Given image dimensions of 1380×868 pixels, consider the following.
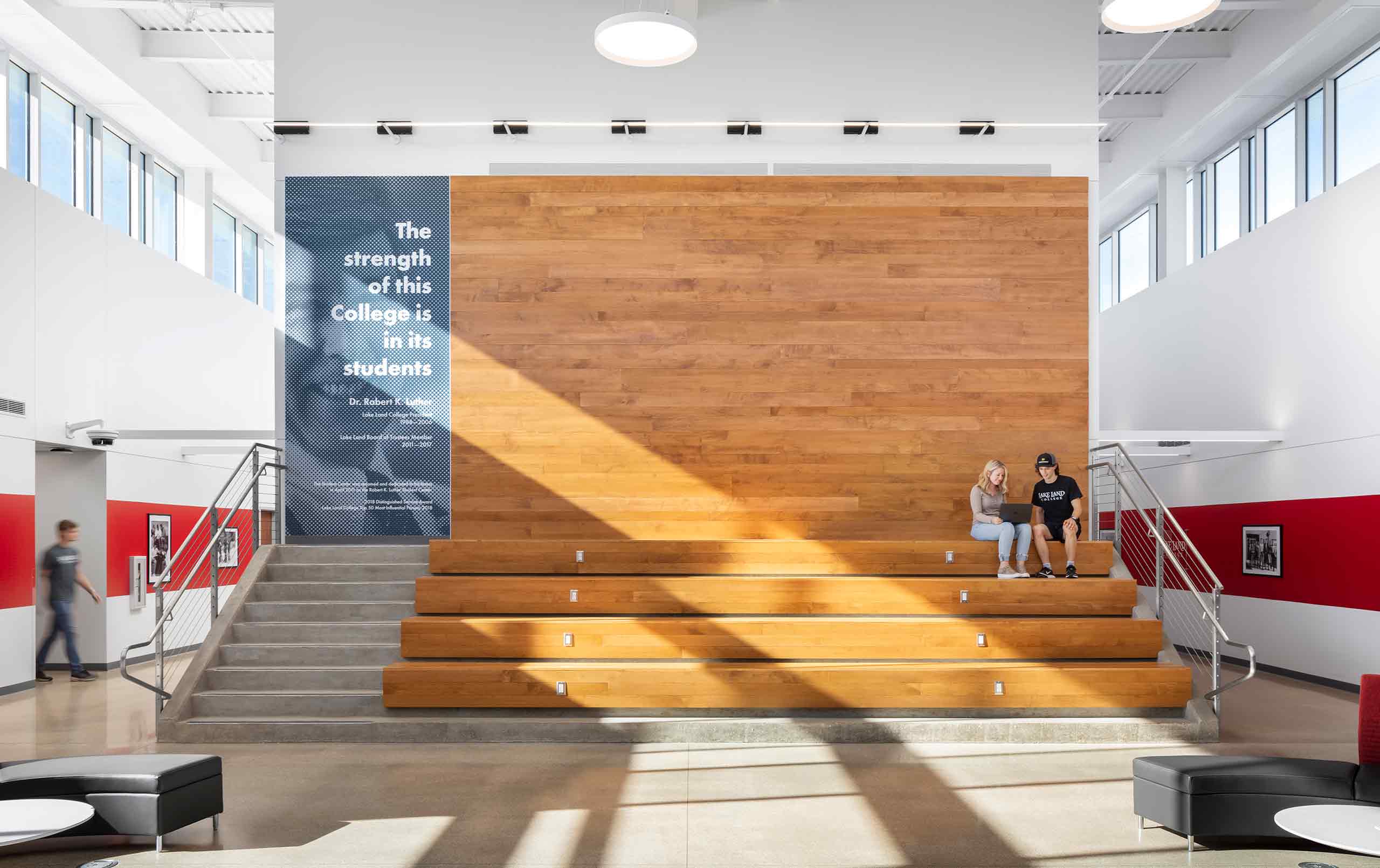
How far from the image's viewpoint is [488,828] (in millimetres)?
5539

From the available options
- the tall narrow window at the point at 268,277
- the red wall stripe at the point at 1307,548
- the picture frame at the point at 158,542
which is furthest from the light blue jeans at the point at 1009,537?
the tall narrow window at the point at 268,277

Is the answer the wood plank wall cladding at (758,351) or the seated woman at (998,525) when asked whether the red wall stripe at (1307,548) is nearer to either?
the wood plank wall cladding at (758,351)

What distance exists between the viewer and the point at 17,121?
11617 millimetres

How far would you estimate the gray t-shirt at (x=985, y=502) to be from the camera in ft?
31.1

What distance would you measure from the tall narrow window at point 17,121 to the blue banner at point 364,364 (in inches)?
139

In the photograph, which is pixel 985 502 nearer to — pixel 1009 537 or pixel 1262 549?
pixel 1009 537

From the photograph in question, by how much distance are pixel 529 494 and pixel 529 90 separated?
3.88 m

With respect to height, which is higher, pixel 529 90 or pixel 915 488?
pixel 529 90

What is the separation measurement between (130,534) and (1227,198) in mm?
14303

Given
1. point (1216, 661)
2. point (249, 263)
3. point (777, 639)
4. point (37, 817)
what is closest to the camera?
point (37, 817)

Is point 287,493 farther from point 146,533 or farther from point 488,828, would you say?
point 488,828

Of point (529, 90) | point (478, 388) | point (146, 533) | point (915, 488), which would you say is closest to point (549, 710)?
point (478, 388)

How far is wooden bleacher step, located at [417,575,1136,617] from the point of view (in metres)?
8.75

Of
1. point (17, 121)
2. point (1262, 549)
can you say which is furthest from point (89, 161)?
point (1262, 549)
